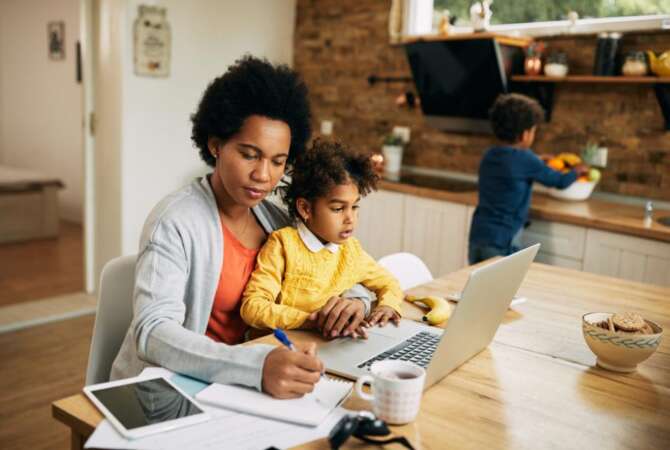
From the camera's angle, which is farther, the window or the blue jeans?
the window

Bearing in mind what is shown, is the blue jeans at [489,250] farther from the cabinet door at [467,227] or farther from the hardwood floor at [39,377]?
the hardwood floor at [39,377]

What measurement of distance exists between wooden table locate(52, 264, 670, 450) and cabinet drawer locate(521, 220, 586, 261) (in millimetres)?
1300

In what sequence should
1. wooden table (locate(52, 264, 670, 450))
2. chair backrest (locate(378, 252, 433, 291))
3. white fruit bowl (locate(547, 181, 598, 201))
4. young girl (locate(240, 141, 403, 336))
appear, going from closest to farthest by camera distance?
wooden table (locate(52, 264, 670, 450)), young girl (locate(240, 141, 403, 336)), chair backrest (locate(378, 252, 433, 291)), white fruit bowl (locate(547, 181, 598, 201))

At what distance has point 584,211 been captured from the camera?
10.4ft

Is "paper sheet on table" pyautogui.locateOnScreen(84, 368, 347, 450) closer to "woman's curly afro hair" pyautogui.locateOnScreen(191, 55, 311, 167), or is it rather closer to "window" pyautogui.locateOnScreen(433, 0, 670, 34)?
"woman's curly afro hair" pyautogui.locateOnScreen(191, 55, 311, 167)

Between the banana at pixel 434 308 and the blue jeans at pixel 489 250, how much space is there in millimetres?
1444

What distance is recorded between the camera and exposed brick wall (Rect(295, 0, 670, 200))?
3365 mm

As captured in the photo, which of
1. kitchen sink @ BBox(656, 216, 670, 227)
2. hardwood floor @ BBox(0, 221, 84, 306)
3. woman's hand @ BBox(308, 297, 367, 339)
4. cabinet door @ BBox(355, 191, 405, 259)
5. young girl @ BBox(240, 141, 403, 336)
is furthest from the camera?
hardwood floor @ BBox(0, 221, 84, 306)

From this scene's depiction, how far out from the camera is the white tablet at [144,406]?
1014 millimetres

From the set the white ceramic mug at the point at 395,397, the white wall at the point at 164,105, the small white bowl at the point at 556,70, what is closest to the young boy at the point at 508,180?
the small white bowl at the point at 556,70

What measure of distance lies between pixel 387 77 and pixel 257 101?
9.76 ft

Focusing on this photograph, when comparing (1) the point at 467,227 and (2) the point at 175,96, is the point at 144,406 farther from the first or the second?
(2) the point at 175,96

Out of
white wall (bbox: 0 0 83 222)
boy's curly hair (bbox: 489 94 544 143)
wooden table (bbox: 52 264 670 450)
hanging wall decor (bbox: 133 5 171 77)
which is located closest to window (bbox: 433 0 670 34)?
boy's curly hair (bbox: 489 94 544 143)


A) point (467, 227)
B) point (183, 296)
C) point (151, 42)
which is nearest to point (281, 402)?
point (183, 296)
